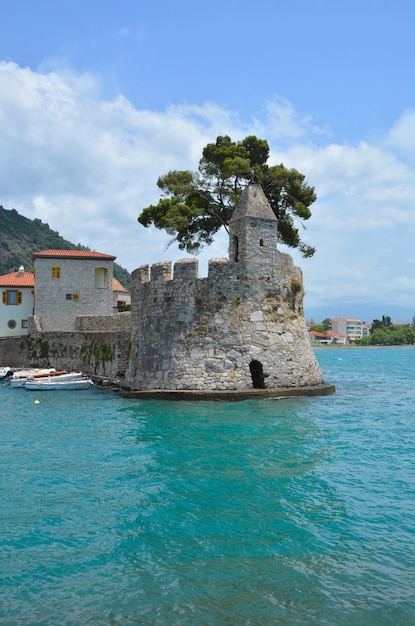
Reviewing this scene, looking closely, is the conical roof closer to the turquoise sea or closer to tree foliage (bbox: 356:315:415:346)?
the turquoise sea

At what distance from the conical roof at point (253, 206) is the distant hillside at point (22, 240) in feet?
233

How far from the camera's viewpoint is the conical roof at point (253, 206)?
69.5 feet

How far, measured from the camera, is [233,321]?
67.7 feet

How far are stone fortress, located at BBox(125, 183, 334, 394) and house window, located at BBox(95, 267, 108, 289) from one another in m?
18.1

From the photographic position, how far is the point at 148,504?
9.05m

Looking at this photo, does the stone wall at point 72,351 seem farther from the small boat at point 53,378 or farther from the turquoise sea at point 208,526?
the turquoise sea at point 208,526

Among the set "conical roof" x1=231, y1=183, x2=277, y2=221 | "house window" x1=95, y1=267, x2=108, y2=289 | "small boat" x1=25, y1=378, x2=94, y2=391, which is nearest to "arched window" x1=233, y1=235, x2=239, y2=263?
"conical roof" x1=231, y1=183, x2=277, y2=221

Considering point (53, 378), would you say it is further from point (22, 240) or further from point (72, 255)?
point (22, 240)

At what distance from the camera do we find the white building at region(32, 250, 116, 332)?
124 feet

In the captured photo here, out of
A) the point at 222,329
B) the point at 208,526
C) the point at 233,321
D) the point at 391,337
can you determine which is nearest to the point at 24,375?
the point at 222,329

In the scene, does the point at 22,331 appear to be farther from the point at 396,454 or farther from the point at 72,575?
the point at 72,575

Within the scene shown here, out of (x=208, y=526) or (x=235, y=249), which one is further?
(x=235, y=249)

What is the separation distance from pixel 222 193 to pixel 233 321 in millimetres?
10101

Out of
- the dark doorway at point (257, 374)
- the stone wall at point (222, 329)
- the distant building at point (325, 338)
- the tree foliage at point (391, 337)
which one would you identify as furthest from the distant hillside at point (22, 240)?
the tree foliage at point (391, 337)
